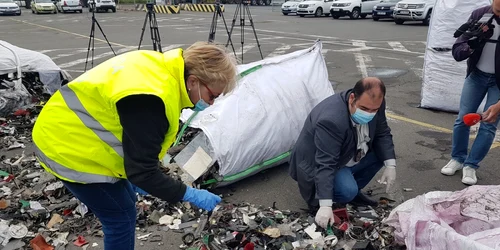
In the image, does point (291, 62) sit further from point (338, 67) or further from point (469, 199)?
point (338, 67)

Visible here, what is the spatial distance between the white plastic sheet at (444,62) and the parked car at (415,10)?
13.0m

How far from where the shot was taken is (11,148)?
5145 mm

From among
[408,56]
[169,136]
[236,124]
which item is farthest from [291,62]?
[408,56]

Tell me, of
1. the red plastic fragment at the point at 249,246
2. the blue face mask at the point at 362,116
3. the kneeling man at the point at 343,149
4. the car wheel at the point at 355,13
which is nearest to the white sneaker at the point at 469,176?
the kneeling man at the point at 343,149

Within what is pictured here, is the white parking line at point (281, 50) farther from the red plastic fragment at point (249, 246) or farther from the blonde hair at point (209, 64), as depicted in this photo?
the blonde hair at point (209, 64)

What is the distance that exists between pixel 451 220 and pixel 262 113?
1746mm

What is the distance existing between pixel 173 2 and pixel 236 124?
108 ft

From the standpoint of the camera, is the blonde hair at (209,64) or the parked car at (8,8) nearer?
the blonde hair at (209,64)

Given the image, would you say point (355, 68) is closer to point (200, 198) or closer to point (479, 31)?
point (479, 31)

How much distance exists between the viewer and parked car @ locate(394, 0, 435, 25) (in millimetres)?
17953

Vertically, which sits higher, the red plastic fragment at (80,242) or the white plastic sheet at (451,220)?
the white plastic sheet at (451,220)

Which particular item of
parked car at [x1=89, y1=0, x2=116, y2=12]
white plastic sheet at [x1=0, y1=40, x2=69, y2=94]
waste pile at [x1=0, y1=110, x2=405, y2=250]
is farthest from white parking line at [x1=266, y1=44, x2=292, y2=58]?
parked car at [x1=89, y1=0, x2=116, y2=12]

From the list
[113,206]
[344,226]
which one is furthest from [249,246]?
[113,206]

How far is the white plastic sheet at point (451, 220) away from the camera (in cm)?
253
